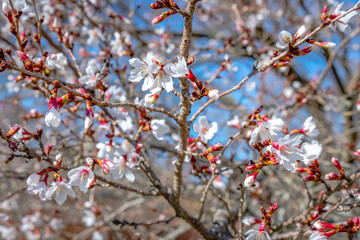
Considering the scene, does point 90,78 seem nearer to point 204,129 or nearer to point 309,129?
point 204,129

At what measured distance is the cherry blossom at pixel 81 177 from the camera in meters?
1.34

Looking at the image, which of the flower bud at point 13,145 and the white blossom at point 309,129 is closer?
the flower bud at point 13,145

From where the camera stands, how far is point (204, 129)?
5.35 ft

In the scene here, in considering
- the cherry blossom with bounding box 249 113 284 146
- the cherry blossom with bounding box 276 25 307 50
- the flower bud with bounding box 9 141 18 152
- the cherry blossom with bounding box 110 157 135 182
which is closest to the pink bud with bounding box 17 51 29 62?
the flower bud with bounding box 9 141 18 152

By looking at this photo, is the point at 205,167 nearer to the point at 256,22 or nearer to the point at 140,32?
the point at 140,32

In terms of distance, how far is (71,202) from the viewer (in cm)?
418

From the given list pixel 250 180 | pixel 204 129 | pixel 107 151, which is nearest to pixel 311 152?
pixel 250 180

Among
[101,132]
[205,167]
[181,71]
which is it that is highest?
[101,132]

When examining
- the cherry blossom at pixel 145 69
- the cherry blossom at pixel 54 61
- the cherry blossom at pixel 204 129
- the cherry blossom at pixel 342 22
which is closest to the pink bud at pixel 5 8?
the cherry blossom at pixel 54 61

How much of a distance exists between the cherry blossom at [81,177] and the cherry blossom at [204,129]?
64 cm

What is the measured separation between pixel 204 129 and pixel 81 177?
76 cm

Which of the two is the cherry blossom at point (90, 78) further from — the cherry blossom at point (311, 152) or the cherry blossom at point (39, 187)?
the cherry blossom at point (311, 152)

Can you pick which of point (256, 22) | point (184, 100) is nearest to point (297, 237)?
point (184, 100)

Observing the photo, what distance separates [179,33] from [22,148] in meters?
4.23
